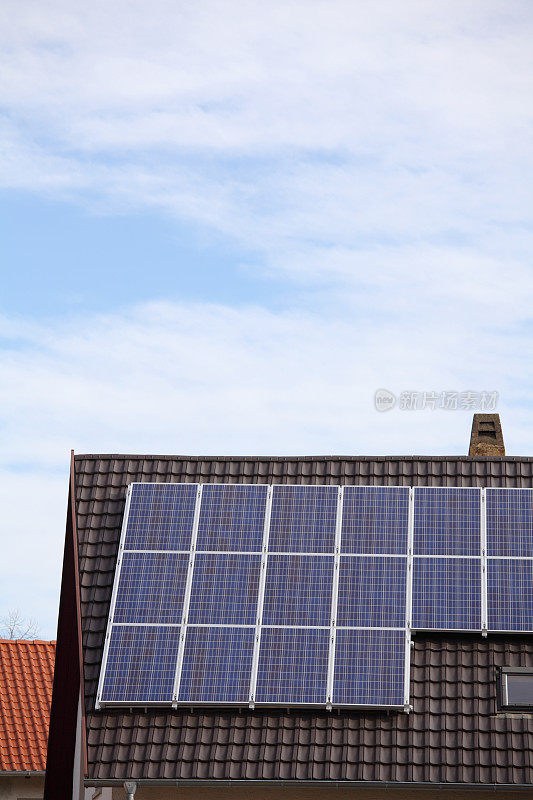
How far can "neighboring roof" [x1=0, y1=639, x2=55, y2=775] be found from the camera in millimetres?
22266

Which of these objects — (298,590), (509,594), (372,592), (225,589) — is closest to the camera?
(509,594)

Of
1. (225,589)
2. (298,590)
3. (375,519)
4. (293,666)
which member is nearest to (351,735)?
(293,666)

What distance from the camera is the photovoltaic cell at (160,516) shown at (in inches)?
623

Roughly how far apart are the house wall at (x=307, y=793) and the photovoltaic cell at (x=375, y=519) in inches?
130

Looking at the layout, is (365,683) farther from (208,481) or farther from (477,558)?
(208,481)

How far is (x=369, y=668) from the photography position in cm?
1435

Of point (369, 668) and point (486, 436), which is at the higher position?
point (486, 436)

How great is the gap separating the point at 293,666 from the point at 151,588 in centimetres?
244

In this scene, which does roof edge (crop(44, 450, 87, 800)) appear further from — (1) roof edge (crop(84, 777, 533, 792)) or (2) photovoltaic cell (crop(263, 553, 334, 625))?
(2) photovoltaic cell (crop(263, 553, 334, 625))

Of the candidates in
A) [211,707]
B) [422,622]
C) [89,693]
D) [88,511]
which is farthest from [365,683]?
[88,511]

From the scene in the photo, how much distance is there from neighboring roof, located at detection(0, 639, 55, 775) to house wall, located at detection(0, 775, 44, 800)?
71 centimetres

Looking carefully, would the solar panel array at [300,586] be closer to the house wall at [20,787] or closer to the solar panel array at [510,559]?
the solar panel array at [510,559]

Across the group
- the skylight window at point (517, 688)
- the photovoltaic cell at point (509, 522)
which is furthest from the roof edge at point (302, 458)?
the skylight window at point (517, 688)

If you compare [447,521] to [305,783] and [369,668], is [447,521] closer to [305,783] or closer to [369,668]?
[369,668]
